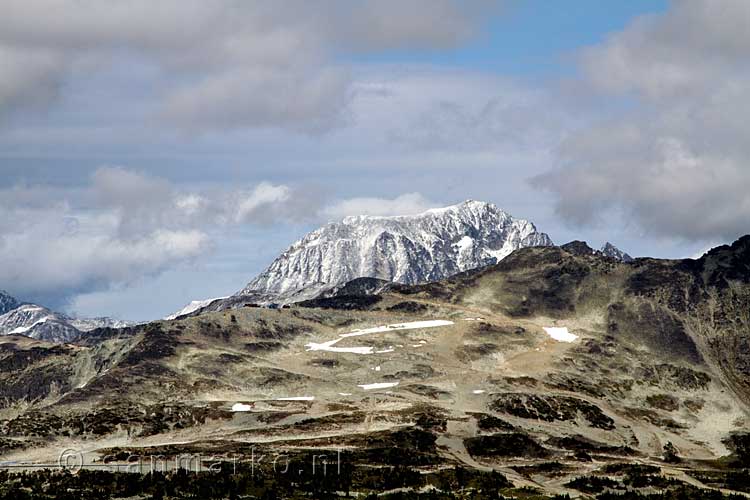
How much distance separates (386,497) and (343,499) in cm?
984

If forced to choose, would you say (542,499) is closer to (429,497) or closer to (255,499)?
(429,497)

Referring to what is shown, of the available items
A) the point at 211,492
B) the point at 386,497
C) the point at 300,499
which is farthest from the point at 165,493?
the point at 386,497

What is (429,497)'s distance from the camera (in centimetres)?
19862

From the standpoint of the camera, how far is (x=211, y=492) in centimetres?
19600

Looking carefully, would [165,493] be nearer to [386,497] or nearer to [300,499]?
[300,499]

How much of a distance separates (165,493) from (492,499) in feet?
214

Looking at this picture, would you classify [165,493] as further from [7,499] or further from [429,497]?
[429,497]

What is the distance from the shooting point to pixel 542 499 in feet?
655

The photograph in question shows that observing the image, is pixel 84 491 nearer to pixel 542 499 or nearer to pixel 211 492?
pixel 211 492

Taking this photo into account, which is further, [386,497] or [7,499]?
[386,497]

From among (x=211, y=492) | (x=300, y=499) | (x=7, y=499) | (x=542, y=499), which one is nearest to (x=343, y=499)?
(x=300, y=499)

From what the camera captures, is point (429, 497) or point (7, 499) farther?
point (429, 497)

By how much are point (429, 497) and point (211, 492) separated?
43.8m

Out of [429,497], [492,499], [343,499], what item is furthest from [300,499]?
[492,499]
